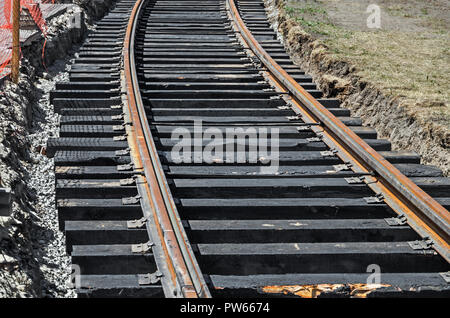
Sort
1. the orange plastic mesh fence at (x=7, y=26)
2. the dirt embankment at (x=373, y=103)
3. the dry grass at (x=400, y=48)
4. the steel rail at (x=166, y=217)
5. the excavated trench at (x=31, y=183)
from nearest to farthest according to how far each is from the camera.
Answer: the steel rail at (x=166, y=217)
the excavated trench at (x=31, y=183)
the dirt embankment at (x=373, y=103)
the dry grass at (x=400, y=48)
the orange plastic mesh fence at (x=7, y=26)

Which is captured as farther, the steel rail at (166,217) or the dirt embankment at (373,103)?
the dirt embankment at (373,103)

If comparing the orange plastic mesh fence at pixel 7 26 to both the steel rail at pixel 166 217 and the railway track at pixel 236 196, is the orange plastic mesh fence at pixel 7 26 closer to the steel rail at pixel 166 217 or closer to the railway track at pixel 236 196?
the railway track at pixel 236 196

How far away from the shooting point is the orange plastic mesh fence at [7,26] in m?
8.32

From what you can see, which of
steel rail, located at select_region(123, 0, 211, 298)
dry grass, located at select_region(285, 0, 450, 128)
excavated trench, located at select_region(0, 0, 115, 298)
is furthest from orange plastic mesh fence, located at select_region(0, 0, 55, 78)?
dry grass, located at select_region(285, 0, 450, 128)

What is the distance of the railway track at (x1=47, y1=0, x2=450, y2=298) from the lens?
4238 millimetres

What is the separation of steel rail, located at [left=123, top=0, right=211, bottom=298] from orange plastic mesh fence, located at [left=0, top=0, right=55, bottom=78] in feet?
6.47

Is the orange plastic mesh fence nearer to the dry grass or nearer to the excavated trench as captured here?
the excavated trench

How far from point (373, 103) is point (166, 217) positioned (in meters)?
4.55

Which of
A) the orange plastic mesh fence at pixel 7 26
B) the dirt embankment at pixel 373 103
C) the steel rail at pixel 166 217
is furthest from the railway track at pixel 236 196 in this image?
the orange plastic mesh fence at pixel 7 26

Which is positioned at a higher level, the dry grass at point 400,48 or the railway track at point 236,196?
the dry grass at point 400,48

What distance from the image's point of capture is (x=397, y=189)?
5.28 metres

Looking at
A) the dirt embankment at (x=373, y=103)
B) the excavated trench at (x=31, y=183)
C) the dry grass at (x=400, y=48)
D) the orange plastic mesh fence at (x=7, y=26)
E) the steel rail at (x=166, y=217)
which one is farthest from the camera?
the orange plastic mesh fence at (x=7, y=26)

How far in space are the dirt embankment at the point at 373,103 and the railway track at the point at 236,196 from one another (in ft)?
1.30
